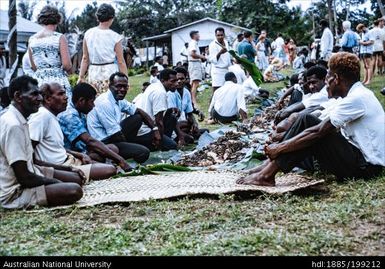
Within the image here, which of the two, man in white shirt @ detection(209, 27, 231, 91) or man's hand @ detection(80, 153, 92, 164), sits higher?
man in white shirt @ detection(209, 27, 231, 91)

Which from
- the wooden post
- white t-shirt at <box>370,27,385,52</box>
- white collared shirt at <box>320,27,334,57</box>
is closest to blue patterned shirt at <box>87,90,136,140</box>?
the wooden post

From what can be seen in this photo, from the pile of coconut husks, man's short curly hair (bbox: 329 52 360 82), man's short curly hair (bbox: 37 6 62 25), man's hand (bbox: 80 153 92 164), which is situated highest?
man's short curly hair (bbox: 37 6 62 25)

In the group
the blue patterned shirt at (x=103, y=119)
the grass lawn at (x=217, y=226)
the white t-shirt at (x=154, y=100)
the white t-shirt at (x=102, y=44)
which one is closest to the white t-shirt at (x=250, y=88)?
the white t-shirt at (x=154, y=100)

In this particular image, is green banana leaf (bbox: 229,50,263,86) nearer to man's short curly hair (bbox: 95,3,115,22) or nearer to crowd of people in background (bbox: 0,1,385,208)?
crowd of people in background (bbox: 0,1,385,208)

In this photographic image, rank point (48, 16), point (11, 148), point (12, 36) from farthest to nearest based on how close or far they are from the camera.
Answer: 1. point (12, 36)
2. point (48, 16)
3. point (11, 148)

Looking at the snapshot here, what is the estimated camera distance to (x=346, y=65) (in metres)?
4.62

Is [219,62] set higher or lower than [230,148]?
higher

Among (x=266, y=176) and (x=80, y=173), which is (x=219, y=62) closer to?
Result: (x=80, y=173)

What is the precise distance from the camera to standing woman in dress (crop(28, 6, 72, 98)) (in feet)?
20.6

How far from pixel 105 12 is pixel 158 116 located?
1.60 metres

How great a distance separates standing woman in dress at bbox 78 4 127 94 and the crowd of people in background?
13 millimetres

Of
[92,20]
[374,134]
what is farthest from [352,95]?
[92,20]

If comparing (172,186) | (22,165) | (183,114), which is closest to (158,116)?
(183,114)

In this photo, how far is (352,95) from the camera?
4.57 meters
